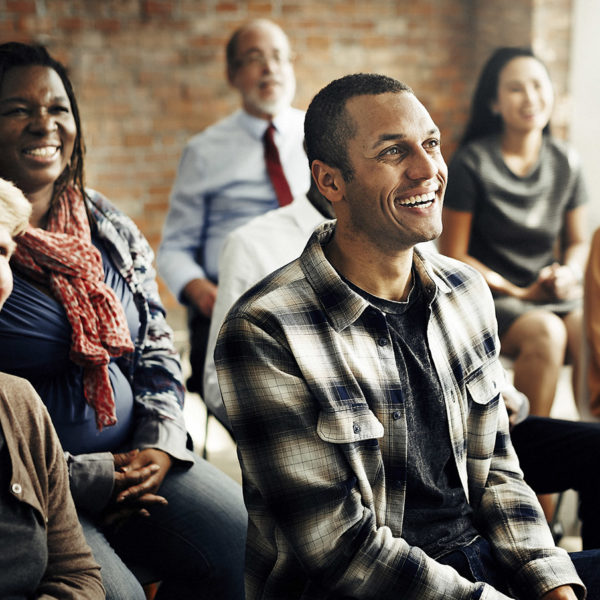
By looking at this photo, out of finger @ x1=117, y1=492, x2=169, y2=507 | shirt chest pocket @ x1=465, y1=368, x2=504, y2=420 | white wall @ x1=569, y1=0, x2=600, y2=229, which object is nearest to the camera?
shirt chest pocket @ x1=465, y1=368, x2=504, y2=420

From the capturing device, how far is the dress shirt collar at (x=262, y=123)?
2.94 meters

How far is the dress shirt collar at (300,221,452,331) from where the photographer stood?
4.18 ft

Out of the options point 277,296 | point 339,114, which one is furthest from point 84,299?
point 339,114

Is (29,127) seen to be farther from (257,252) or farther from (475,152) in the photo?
(475,152)

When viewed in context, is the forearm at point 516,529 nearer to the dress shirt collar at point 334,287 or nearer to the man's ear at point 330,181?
the dress shirt collar at point 334,287

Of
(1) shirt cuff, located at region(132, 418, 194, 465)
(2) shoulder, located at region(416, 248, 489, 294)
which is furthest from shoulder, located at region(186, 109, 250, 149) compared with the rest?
(2) shoulder, located at region(416, 248, 489, 294)

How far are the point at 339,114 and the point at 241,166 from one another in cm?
158

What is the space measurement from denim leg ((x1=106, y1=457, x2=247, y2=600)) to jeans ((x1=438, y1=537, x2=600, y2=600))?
1.47 feet

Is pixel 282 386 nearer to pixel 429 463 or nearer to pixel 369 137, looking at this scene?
pixel 429 463

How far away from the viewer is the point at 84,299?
1.56 m

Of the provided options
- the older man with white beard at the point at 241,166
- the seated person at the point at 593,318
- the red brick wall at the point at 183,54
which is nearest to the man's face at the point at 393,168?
the seated person at the point at 593,318

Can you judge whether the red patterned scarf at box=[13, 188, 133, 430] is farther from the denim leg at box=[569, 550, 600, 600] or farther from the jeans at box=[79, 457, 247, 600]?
the denim leg at box=[569, 550, 600, 600]

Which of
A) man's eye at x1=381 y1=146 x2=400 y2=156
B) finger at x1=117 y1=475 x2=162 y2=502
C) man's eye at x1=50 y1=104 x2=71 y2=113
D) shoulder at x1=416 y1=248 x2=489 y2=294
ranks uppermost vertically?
man's eye at x1=50 y1=104 x2=71 y2=113

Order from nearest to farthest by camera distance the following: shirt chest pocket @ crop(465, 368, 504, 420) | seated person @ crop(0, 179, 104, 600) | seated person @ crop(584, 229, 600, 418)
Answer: seated person @ crop(0, 179, 104, 600)
shirt chest pocket @ crop(465, 368, 504, 420)
seated person @ crop(584, 229, 600, 418)
